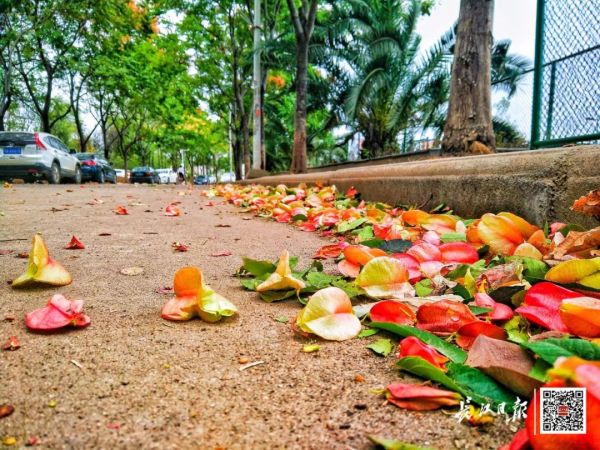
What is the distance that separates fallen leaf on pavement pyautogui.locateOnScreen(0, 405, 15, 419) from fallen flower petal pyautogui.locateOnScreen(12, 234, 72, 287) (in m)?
0.75

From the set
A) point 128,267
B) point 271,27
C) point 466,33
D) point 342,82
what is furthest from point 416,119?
point 128,267

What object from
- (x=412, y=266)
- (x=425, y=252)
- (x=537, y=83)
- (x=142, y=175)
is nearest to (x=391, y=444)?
(x=412, y=266)

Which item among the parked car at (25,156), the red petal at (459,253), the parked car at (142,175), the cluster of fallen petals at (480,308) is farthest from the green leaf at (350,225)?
the parked car at (142,175)

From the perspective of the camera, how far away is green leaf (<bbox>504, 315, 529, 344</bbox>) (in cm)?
89

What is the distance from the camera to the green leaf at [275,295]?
1300mm

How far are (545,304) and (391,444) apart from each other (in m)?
0.58

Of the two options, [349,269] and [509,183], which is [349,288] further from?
[509,183]

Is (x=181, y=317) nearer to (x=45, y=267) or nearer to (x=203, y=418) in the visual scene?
(x=203, y=418)

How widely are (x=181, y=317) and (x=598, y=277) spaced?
1.02 meters

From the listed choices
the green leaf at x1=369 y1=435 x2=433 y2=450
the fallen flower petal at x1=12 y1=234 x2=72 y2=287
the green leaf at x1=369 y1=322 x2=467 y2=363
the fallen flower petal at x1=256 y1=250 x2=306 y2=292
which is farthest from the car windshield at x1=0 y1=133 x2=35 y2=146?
the green leaf at x1=369 y1=435 x2=433 y2=450

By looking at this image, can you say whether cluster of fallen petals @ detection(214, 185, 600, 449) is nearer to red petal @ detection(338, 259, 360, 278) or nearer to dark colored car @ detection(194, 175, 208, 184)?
red petal @ detection(338, 259, 360, 278)

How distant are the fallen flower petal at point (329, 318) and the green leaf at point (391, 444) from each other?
1.24 feet

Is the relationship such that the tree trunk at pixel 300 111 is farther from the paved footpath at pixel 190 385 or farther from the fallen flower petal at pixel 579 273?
the fallen flower petal at pixel 579 273

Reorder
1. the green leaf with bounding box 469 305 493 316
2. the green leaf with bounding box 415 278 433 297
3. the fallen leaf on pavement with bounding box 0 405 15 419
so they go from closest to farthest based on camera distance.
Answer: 1. the fallen leaf on pavement with bounding box 0 405 15 419
2. the green leaf with bounding box 469 305 493 316
3. the green leaf with bounding box 415 278 433 297
